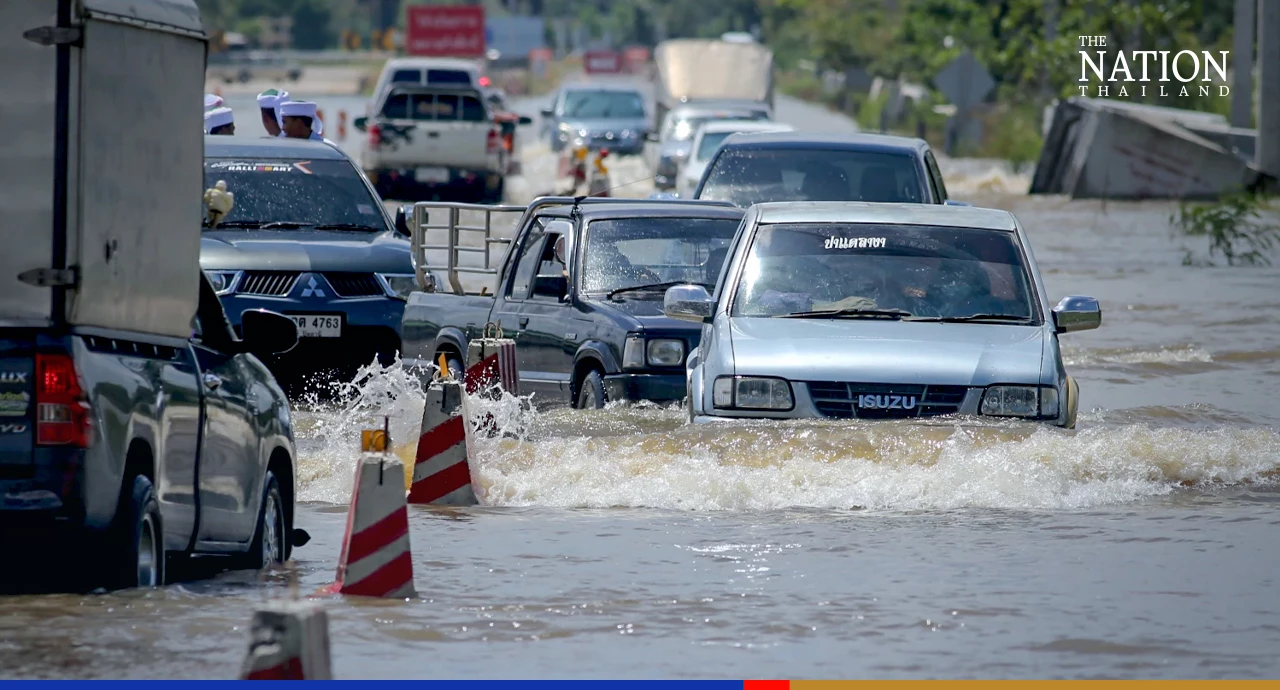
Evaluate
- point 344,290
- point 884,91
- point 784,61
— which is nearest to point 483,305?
point 344,290

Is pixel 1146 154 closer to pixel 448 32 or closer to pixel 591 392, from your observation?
pixel 591 392

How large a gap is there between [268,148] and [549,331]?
3.57 metres

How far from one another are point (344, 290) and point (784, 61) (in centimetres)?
13707

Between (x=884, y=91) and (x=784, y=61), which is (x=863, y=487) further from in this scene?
(x=784, y=61)

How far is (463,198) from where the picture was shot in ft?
122

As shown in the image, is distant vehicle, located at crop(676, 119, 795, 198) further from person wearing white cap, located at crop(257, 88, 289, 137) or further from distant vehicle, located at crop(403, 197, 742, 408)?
distant vehicle, located at crop(403, 197, 742, 408)

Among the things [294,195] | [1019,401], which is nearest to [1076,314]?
[1019,401]

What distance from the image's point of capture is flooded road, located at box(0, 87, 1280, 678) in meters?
7.41

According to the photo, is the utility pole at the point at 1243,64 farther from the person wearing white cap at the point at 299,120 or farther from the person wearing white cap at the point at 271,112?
the person wearing white cap at the point at 299,120

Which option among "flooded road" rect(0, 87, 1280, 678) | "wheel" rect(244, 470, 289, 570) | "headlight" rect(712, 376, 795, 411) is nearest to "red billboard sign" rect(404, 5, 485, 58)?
"flooded road" rect(0, 87, 1280, 678)

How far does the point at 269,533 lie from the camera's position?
9266mm

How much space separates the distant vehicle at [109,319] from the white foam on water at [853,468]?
3026mm

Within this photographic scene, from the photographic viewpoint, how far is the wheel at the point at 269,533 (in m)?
9.07

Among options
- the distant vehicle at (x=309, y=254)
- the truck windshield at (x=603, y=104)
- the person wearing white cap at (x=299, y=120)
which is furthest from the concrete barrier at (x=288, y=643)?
the truck windshield at (x=603, y=104)
